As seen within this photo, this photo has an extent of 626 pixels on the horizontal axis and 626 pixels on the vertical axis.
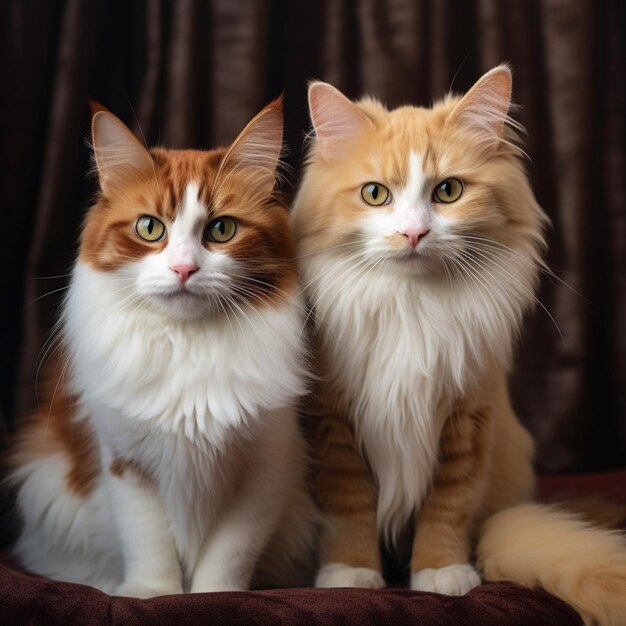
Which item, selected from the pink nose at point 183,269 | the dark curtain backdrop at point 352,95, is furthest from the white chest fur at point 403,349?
the dark curtain backdrop at point 352,95

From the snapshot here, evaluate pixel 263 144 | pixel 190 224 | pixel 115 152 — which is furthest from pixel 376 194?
pixel 115 152

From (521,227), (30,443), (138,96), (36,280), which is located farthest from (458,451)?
(138,96)

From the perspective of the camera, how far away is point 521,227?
1.64 meters

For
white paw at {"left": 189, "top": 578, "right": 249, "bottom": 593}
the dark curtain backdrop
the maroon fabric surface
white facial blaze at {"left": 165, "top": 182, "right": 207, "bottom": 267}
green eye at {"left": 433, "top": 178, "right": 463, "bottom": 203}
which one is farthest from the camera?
the dark curtain backdrop

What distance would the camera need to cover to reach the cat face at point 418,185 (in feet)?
5.00

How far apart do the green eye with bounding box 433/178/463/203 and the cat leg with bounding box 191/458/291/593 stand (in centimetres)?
60

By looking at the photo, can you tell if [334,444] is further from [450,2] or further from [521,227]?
[450,2]

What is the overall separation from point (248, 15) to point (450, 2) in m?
0.62

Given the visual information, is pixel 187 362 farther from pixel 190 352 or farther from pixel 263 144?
pixel 263 144

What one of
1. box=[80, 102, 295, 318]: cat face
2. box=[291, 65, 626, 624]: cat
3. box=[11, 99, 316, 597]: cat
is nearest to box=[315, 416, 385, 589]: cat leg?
box=[291, 65, 626, 624]: cat

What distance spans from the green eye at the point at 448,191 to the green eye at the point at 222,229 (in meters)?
0.39

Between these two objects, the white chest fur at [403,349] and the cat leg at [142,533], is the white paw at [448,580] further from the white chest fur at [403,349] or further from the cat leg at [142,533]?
the cat leg at [142,533]

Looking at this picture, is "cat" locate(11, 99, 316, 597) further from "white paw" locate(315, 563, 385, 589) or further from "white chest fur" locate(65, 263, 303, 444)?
"white paw" locate(315, 563, 385, 589)

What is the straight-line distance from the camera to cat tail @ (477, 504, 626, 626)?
138cm
